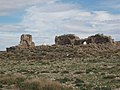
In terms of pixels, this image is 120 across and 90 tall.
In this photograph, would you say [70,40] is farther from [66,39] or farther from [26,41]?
Answer: [26,41]

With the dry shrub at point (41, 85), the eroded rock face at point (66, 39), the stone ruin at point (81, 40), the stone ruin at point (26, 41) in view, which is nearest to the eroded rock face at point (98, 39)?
the stone ruin at point (81, 40)

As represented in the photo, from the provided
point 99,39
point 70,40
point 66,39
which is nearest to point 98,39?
point 99,39

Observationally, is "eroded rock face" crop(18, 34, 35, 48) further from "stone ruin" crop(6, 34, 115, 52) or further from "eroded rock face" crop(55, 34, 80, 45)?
"eroded rock face" crop(55, 34, 80, 45)

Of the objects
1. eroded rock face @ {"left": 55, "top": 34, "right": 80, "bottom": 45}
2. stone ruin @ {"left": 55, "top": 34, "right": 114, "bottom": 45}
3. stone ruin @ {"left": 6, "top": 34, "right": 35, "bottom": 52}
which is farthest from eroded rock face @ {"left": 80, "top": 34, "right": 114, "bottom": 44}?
stone ruin @ {"left": 6, "top": 34, "right": 35, "bottom": 52}

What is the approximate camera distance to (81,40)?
11294cm

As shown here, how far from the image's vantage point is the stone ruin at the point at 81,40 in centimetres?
10999

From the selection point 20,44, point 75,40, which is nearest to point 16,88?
point 20,44

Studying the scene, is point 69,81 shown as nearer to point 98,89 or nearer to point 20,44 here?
point 98,89

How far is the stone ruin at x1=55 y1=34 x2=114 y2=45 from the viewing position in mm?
109988

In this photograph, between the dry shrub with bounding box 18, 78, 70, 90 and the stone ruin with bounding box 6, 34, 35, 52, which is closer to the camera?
the dry shrub with bounding box 18, 78, 70, 90

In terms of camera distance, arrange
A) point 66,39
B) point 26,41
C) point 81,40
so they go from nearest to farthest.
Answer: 1. point 26,41
2. point 81,40
3. point 66,39

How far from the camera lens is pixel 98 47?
3775 inches

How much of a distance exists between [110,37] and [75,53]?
103 ft

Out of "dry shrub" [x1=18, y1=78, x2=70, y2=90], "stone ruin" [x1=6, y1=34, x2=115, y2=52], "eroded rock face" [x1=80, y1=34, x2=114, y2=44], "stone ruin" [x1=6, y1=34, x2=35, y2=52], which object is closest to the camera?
"dry shrub" [x1=18, y1=78, x2=70, y2=90]
